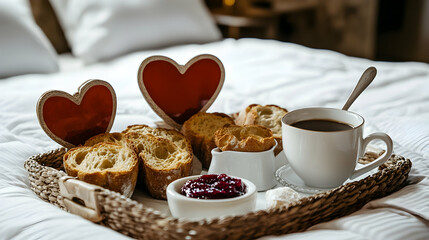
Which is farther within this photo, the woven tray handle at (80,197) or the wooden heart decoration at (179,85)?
the wooden heart decoration at (179,85)

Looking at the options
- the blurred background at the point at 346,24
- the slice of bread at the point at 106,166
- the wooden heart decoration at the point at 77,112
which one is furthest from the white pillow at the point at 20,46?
the blurred background at the point at 346,24

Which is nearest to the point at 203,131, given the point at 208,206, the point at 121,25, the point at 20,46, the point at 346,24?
the point at 208,206

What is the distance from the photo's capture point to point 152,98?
1.08 m

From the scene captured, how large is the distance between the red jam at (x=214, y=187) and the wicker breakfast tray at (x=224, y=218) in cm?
8

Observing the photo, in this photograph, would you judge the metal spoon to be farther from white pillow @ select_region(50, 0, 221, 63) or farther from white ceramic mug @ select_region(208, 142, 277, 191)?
white pillow @ select_region(50, 0, 221, 63)

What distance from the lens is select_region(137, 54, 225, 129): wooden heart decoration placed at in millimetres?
1074

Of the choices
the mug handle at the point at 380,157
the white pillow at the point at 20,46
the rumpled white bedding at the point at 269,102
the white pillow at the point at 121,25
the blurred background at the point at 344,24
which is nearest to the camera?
the rumpled white bedding at the point at 269,102

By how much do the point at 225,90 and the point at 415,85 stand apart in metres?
0.69

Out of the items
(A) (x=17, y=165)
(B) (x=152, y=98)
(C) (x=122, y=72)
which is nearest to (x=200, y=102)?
(B) (x=152, y=98)

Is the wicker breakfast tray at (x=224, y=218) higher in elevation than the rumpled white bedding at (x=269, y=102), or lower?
higher

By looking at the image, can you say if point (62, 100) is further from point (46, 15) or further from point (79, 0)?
point (46, 15)

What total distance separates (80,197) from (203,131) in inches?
13.5

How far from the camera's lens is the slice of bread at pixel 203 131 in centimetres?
102

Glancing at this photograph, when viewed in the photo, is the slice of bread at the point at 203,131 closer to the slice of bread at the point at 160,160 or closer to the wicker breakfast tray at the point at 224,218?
the slice of bread at the point at 160,160
